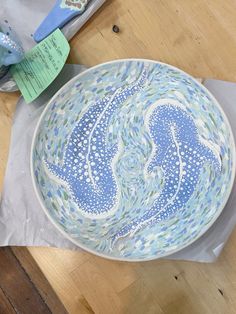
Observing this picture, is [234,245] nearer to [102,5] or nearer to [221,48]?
[221,48]

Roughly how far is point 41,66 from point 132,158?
6.4 inches

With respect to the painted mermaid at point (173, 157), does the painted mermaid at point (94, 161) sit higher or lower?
higher

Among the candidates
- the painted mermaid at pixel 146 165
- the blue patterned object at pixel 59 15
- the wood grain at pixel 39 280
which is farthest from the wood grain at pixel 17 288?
the blue patterned object at pixel 59 15

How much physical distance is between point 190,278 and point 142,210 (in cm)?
10

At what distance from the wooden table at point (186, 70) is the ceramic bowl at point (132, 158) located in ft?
0.11

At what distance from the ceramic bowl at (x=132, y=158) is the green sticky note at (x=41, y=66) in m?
0.03

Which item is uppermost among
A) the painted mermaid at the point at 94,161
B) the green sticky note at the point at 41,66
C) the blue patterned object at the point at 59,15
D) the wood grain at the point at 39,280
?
the blue patterned object at the point at 59,15

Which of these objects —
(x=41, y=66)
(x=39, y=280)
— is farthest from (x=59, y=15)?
(x=39, y=280)

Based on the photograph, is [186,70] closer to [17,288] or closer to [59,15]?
[59,15]

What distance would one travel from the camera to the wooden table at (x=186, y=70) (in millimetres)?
555

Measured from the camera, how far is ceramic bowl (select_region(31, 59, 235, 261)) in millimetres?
554

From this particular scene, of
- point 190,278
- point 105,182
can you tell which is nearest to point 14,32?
point 105,182

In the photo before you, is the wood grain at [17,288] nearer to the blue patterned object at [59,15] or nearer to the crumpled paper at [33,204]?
the crumpled paper at [33,204]

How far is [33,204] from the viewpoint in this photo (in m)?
0.59
